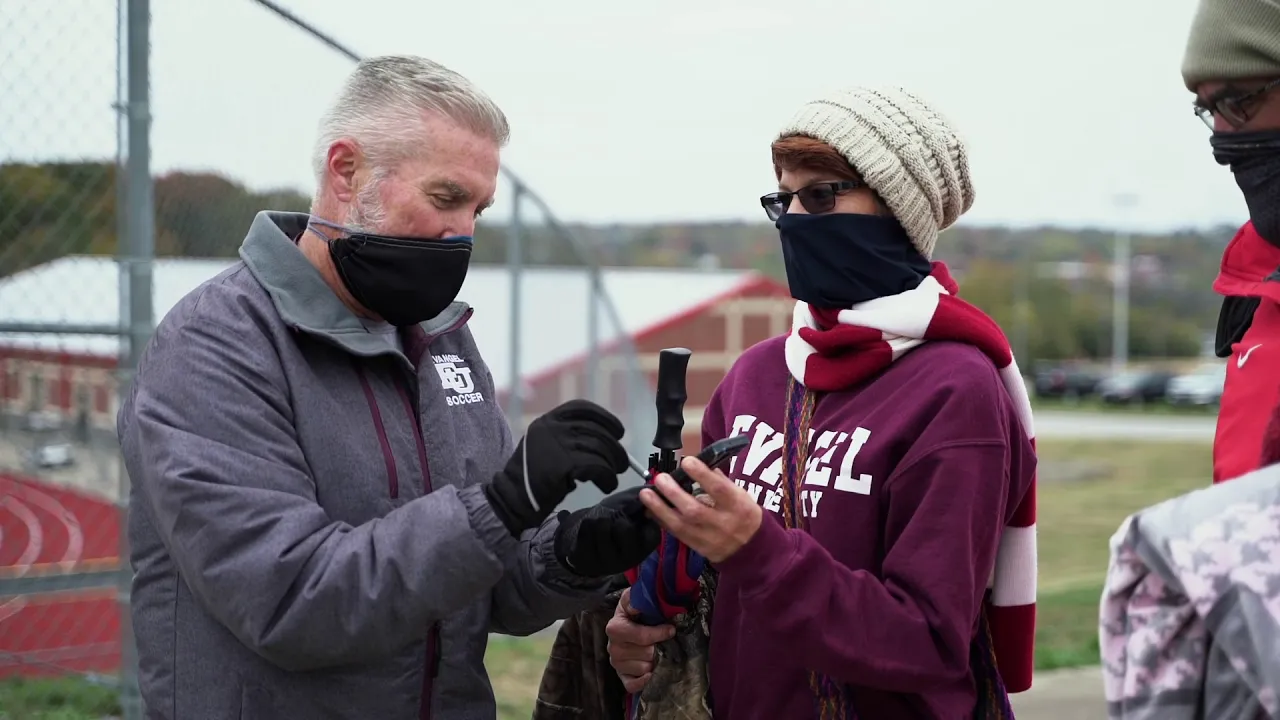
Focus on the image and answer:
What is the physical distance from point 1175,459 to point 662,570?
27.6 metres

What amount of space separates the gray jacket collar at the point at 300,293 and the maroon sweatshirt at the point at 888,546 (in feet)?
2.47

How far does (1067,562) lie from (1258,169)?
12.8 meters

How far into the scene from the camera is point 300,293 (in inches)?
90.1

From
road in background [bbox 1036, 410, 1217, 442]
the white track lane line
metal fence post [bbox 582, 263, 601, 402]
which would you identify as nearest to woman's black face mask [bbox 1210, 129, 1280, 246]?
the white track lane line

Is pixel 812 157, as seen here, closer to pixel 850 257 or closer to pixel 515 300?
pixel 850 257

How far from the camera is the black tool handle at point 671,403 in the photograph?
2.16 metres

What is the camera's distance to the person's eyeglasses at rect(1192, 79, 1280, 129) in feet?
6.41

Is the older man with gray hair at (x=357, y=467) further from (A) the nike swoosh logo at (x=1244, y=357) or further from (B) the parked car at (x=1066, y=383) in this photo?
(B) the parked car at (x=1066, y=383)

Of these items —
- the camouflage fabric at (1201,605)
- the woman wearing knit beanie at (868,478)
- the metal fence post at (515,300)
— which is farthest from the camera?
the metal fence post at (515,300)

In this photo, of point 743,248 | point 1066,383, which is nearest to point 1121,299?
point 1066,383

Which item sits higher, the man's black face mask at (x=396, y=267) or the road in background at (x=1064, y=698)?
the man's black face mask at (x=396, y=267)

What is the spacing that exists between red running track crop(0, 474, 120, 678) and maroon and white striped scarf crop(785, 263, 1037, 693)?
8.86 ft

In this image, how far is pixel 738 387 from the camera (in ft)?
8.59

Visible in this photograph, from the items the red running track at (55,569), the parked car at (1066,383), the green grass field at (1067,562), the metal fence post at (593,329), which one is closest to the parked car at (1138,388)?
the parked car at (1066,383)
